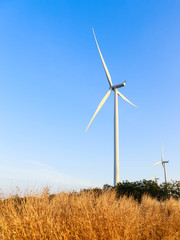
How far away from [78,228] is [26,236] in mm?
1818

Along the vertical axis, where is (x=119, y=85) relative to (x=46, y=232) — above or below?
above

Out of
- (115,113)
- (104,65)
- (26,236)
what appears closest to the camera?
(26,236)

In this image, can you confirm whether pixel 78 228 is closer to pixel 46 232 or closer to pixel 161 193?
pixel 46 232

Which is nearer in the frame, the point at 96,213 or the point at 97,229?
the point at 97,229

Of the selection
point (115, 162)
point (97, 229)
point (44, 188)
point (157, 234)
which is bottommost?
point (157, 234)

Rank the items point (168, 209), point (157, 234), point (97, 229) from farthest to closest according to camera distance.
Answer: point (168, 209)
point (157, 234)
point (97, 229)

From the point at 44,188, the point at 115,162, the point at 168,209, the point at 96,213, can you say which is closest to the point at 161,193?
the point at 115,162

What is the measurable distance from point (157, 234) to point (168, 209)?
925 centimetres

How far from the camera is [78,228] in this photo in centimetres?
783

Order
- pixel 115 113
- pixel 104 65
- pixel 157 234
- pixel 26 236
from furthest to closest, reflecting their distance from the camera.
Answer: pixel 104 65, pixel 115 113, pixel 157 234, pixel 26 236

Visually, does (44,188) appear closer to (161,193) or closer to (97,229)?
(97,229)

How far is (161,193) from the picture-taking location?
3039 centimetres

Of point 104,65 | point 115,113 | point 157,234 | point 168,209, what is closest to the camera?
point 157,234

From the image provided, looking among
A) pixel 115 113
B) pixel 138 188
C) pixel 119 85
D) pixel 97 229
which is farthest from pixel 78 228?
pixel 119 85
